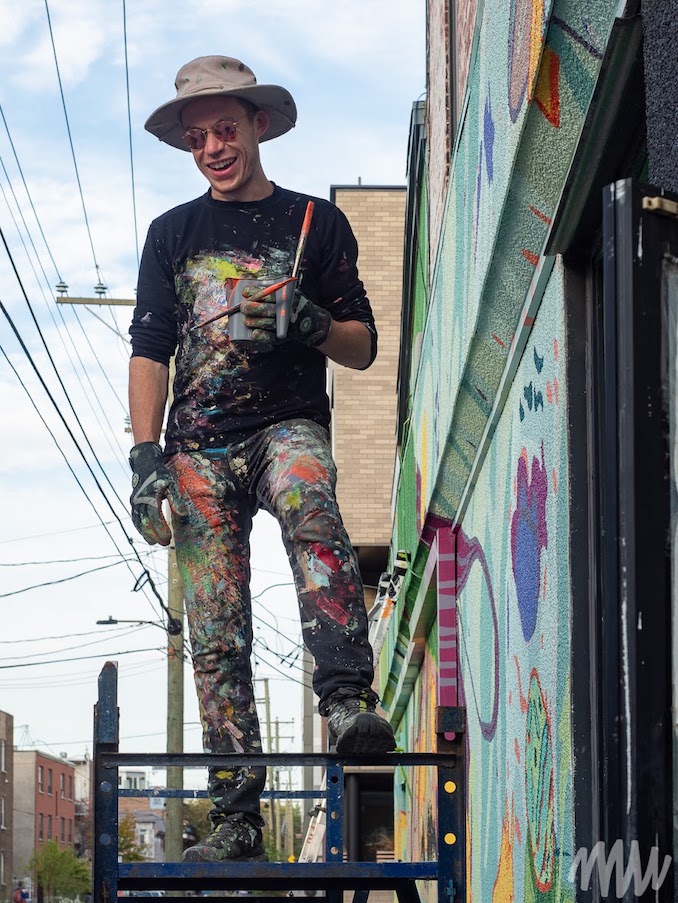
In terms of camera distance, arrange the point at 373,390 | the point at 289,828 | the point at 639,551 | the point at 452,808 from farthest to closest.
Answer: the point at 289,828 < the point at 373,390 < the point at 452,808 < the point at 639,551

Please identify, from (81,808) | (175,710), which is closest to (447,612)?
(175,710)

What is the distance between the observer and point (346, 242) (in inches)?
186

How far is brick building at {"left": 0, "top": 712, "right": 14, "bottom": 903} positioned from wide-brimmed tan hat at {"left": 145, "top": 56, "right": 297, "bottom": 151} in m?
59.5

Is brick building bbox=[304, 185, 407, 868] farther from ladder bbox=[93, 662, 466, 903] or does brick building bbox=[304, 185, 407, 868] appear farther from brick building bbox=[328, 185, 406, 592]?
ladder bbox=[93, 662, 466, 903]

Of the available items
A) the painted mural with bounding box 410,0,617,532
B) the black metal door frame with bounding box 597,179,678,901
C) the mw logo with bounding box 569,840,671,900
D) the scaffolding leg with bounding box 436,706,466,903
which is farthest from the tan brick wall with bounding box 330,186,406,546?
the black metal door frame with bounding box 597,179,678,901

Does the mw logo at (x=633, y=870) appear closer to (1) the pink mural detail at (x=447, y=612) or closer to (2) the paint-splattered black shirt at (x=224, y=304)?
(2) the paint-splattered black shirt at (x=224, y=304)

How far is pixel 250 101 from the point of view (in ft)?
→ 15.4

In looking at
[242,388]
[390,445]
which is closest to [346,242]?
[242,388]

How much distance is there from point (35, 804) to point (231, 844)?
75076 mm

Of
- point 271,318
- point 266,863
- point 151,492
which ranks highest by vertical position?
point 271,318

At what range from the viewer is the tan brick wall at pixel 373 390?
22.3m

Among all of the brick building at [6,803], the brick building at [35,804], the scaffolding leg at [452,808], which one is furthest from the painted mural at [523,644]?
the brick building at [35,804]

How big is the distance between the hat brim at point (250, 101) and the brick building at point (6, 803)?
2340 inches

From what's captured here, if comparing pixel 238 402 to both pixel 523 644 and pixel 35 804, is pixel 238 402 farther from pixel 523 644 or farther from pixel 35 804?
pixel 35 804
